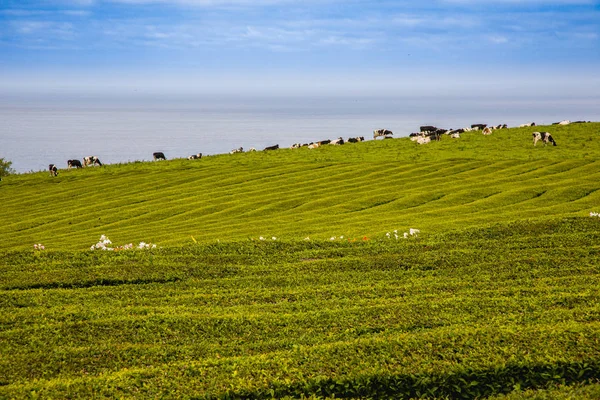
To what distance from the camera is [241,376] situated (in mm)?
10641

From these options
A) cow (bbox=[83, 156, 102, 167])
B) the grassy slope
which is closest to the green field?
the grassy slope

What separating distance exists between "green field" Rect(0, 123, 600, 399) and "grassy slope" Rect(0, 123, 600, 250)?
16.6 inches

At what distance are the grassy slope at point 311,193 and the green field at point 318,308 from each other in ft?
1.38

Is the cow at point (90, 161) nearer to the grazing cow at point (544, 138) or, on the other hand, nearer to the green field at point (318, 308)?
the green field at point (318, 308)

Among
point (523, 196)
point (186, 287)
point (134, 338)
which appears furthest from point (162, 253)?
point (523, 196)

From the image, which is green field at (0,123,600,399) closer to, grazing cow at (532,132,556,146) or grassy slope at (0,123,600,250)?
grassy slope at (0,123,600,250)

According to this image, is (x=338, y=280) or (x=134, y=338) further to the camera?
(x=338, y=280)

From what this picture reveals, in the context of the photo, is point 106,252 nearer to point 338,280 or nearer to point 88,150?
point 338,280

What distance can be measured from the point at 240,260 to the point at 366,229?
10.7 meters

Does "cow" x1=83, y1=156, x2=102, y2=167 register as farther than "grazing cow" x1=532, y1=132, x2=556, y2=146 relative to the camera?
Yes

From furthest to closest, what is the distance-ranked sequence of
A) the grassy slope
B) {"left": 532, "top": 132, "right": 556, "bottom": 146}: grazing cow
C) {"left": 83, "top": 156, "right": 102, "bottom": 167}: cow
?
{"left": 83, "top": 156, "right": 102, "bottom": 167}: cow → {"left": 532, "top": 132, "right": 556, "bottom": 146}: grazing cow → the grassy slope

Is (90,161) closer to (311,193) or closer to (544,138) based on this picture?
(311,193)

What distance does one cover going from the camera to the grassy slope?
32125 millimetres

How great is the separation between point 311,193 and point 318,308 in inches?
1092
